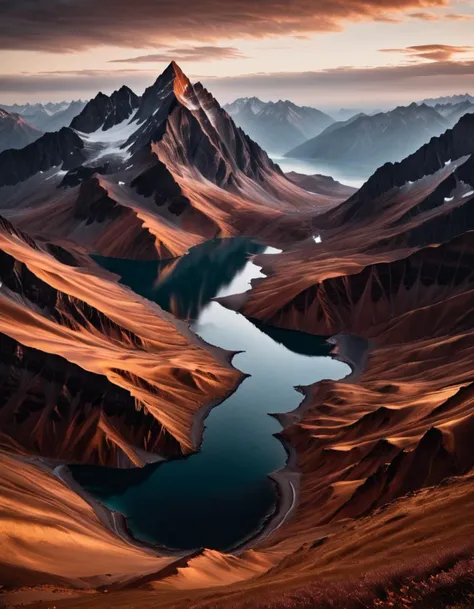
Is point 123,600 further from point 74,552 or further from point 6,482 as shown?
point 6,482

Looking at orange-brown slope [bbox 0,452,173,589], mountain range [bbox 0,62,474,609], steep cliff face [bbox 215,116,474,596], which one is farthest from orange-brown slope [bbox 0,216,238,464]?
steep cliff face [bbox 215,116,474,596]

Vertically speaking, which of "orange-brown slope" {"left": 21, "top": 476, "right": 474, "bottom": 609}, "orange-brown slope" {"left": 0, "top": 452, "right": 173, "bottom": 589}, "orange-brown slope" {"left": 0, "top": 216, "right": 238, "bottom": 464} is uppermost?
"orange-brown slope" {"left": 0, "top": 216, "right": 238, "bottom": 464}

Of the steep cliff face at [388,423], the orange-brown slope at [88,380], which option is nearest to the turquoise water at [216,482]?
the orange-brown slope at [88,380]

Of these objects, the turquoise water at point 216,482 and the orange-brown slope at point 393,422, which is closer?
the orange-brown slope at point 393,422

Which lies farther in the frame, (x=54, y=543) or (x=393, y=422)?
(x=393, y=422)

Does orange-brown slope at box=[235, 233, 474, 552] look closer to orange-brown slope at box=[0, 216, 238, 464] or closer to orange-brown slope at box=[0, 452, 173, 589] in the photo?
orange-brown slope at box=[0, 216, 238, 464]

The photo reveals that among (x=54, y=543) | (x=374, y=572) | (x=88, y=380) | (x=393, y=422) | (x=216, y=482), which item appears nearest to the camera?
(x=374, y=572)

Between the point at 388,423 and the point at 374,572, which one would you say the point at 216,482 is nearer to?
the point at 388,423

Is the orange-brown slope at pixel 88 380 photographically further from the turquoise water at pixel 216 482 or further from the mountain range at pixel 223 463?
the turquoise water at pixel 216 482

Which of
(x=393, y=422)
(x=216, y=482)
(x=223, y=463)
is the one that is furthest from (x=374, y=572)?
(x=393, y=422)
